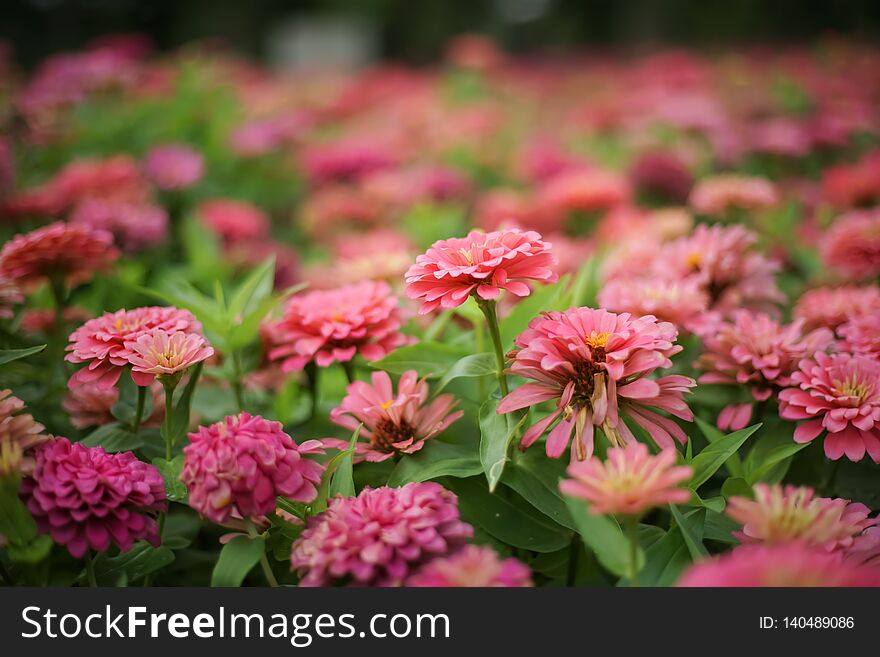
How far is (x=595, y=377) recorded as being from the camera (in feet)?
2.52

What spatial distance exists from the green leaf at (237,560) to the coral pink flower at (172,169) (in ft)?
4.96

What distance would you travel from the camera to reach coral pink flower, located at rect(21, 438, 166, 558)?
2.47 feet

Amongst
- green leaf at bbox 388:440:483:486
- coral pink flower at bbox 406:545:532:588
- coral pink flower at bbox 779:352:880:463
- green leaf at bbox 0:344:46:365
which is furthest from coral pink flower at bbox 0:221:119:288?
coral pink flower at bbox 779:352:880:463

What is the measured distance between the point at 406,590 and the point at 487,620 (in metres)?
0.08

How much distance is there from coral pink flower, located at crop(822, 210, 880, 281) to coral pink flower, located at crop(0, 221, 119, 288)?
1368 millimetres

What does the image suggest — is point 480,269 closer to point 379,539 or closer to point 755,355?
point 379,539

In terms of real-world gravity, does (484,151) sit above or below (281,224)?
above

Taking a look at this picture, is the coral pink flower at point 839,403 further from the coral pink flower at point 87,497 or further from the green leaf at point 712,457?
the coral pink flower at point 87,497

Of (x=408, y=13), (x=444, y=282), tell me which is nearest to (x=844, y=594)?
(x=444, y=282)

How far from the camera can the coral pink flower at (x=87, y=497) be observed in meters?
0.75

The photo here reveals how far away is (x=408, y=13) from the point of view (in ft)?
42.6

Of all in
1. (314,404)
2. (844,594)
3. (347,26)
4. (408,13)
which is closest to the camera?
(844,594)

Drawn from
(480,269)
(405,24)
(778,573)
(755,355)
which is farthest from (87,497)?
(405,24)

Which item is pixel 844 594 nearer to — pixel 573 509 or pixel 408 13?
pixel 573 509
